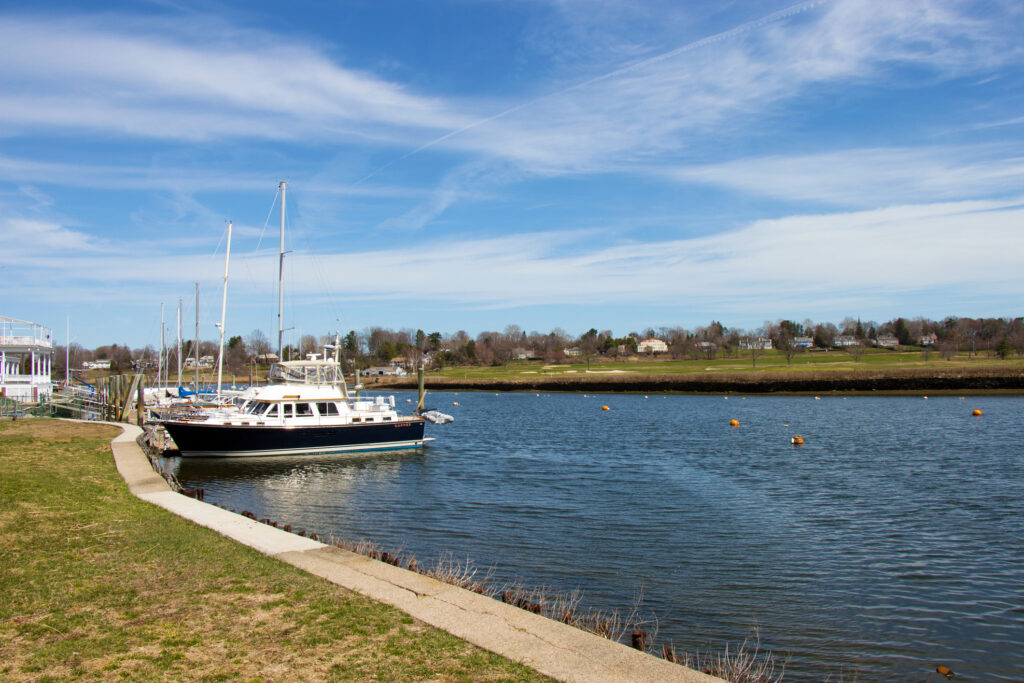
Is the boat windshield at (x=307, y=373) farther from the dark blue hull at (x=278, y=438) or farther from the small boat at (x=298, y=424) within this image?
the dark blue hull at (x=278, y=438)

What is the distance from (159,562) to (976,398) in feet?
263

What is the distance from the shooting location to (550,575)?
49.8ft

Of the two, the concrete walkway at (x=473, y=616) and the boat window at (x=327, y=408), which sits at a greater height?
the boat window at (x=327, y=408)

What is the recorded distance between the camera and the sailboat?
3278 cm

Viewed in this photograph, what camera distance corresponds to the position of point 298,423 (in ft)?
112

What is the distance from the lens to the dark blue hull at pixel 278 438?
32.5 metres

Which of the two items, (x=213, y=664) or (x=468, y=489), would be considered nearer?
(x=213, y=664)

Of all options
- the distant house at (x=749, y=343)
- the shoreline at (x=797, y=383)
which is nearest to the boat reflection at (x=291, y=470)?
the shoreline at (x=797, y=383)

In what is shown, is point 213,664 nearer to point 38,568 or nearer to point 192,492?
point 38,568

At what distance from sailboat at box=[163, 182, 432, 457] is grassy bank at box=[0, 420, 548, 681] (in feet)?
62.8

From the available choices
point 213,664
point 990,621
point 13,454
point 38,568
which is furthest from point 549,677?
point 13,454

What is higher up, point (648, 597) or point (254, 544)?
point (254, 544)

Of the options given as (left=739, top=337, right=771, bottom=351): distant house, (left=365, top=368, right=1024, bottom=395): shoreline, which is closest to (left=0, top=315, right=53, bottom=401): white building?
(left=365, top=368, right=1024, bottom=395): shoreline

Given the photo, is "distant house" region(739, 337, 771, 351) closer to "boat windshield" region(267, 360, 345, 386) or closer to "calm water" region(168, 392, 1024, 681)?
"calm water" region(168, 392, 1024, 681)
